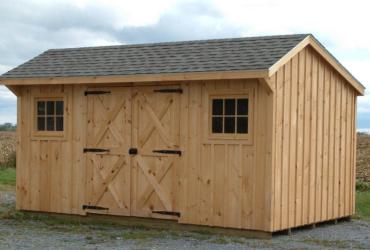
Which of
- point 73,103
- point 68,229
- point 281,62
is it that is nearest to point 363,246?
point 281,62

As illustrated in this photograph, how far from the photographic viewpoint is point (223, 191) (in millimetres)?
11047

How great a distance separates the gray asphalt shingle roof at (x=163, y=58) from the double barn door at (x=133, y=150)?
0.42 metres

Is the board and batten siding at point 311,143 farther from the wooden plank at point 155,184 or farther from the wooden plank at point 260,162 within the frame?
the wooden plank at point 155,184

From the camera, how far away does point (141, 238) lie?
10562mm

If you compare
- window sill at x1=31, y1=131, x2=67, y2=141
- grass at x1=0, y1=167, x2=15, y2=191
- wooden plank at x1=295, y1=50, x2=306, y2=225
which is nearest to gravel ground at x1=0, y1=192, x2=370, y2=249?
wooden plank at x1=295, y1=50, x2=306, y2=225

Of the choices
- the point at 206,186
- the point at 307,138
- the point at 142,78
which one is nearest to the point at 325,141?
the point at 307,138

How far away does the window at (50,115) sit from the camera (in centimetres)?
1275

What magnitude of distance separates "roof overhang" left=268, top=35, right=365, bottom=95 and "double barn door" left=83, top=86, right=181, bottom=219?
176 cm

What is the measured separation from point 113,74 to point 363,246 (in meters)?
4.88

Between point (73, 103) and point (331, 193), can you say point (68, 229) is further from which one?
point (331, 193)

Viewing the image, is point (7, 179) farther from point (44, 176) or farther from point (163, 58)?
point (163, 58)

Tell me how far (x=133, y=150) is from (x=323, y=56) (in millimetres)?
3642

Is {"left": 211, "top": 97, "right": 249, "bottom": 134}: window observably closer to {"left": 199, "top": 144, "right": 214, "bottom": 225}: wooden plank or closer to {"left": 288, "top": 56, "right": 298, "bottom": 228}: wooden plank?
{"left": 199, "top": 144, "right": 214, "bottom": 225}: wooden plank

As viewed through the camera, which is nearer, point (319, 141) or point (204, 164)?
point (204, 164)
